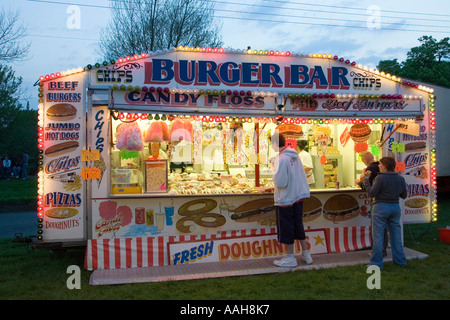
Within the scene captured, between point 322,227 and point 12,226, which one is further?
point 12,226

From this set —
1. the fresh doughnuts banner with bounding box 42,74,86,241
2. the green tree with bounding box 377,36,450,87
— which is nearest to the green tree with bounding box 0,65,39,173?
the fresh doughnuts banner with bounding box 42,74,86,241

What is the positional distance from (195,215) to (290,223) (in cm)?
159

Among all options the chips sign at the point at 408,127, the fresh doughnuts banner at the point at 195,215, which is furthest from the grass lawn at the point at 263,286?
the chips sign at the point at 408,127

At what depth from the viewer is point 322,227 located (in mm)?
7242

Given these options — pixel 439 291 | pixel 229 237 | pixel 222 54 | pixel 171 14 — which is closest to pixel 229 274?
pixel 229 237

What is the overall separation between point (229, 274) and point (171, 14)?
16264 mm

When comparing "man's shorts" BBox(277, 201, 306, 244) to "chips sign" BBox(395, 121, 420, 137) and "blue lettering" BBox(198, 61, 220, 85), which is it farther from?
"chips sign" BBox(395, 121, 420, 137)

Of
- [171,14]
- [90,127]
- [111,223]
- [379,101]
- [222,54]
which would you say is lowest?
[111,223]

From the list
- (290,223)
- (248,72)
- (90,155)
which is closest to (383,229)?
(290,223)

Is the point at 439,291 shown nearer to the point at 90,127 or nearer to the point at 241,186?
the point at 241,186

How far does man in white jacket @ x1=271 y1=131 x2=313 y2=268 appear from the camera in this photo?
607 centimetres

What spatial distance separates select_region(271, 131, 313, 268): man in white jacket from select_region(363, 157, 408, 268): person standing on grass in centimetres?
104

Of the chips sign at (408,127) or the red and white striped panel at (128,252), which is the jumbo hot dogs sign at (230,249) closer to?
the red and white striped panel at (128,252)

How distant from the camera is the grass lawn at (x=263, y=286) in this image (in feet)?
16.3
